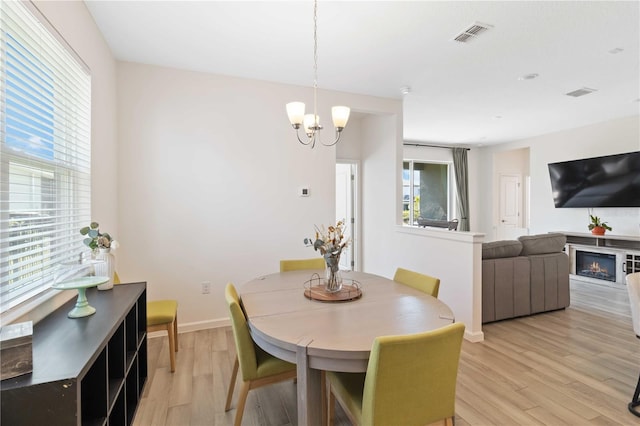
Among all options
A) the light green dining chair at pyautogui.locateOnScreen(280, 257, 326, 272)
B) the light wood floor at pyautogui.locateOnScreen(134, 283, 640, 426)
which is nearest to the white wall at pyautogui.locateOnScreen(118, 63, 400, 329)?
the light wood floor at pyautogui.locateOnScreen(134, 283, 640, 426)

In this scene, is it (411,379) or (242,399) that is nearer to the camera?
(411,379)

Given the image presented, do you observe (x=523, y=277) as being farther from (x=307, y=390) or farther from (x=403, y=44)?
(x=307, y=390)

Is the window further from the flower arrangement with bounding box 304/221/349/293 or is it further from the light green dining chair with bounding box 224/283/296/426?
the light green dining chair with bounding box 224/283/296/426

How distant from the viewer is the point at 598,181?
5645 millimetres

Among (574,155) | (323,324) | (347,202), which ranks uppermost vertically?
(574,155)

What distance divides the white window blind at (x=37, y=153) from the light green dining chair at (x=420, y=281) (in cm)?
224

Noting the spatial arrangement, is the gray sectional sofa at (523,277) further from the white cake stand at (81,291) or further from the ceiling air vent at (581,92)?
the white cake stand at (81,291)

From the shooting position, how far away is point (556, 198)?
6371mm

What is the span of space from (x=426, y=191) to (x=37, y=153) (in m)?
7.52

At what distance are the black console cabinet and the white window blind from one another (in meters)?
0.28

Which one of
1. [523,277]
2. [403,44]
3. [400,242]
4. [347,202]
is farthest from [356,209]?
[403,44]

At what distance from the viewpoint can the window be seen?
7754 mm

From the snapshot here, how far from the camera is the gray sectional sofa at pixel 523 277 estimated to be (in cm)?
351

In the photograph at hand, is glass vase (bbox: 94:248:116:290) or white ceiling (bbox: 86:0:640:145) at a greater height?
white ceiling (bbox: 86:0:640:145)
